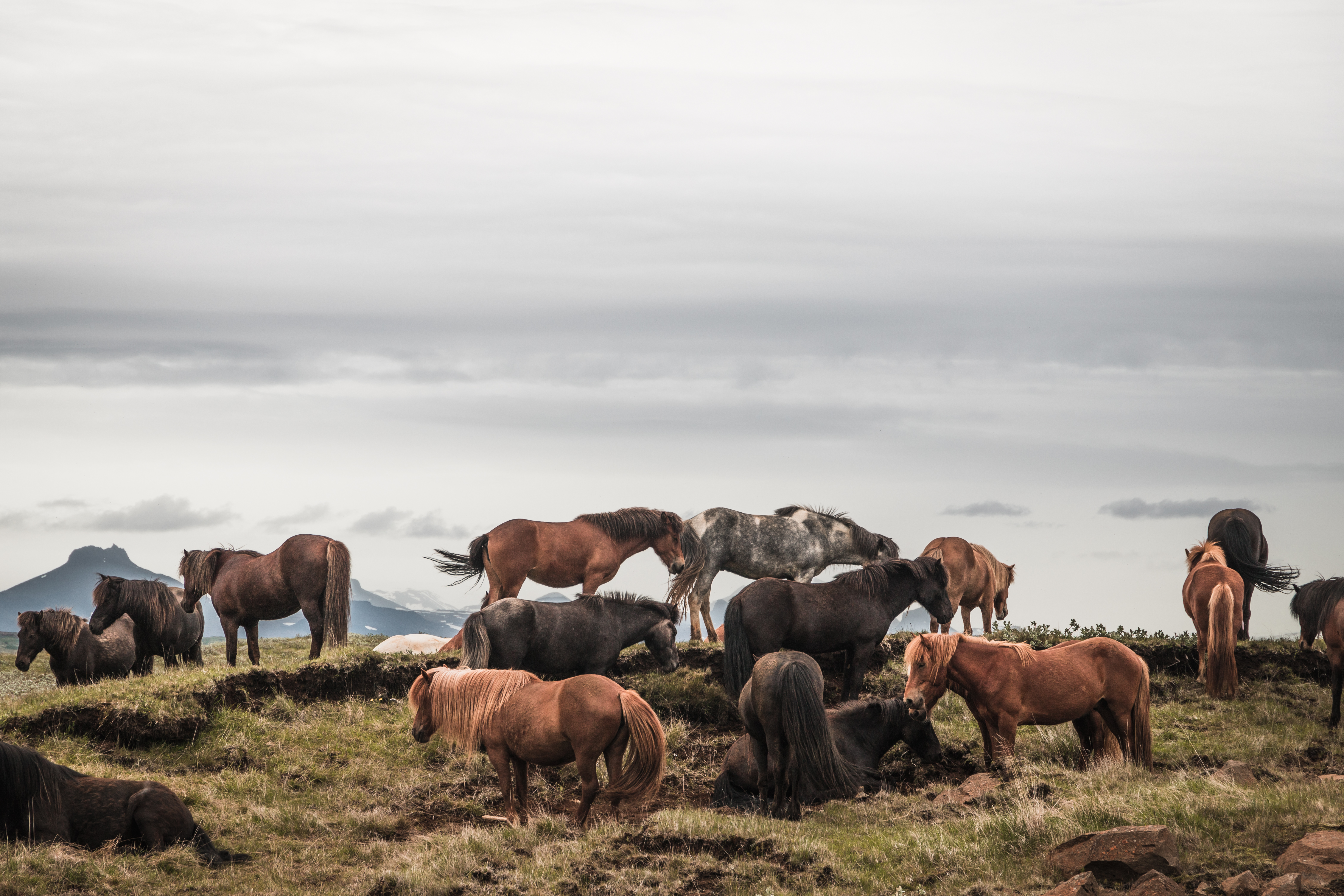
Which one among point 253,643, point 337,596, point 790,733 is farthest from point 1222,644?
point 253,643

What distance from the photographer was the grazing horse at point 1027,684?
1042cm

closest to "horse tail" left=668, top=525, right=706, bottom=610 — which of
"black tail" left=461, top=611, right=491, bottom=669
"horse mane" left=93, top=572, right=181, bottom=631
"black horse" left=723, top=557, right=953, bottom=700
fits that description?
"black horse" left=723, top=557, right=953, bottom=700

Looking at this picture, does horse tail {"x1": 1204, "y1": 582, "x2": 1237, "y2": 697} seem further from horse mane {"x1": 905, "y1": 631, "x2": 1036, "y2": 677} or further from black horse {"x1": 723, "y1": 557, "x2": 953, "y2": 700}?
horse mane {"x1": 905, "y1": 631, "x2": 1036, "y2": 677}

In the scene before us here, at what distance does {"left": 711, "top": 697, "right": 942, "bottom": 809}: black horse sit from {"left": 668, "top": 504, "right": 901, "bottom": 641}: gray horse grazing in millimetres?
5001

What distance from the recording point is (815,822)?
9.52 meters

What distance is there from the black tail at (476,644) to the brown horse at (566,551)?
3427 mm

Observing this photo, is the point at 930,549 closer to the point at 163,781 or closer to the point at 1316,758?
the point at 1316,758

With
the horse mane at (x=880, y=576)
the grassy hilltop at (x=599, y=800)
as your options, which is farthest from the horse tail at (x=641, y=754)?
the horse mane at (x=880, y=576)

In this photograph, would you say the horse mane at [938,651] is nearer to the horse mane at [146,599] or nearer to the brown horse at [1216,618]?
the brown horse at [1216,618]

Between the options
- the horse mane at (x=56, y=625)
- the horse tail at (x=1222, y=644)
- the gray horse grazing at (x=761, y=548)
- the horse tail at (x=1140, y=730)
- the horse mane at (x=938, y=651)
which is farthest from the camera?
the gray horse grazing at (x=761, y=548)

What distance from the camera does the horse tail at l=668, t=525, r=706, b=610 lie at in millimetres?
16078

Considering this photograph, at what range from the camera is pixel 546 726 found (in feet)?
31.2

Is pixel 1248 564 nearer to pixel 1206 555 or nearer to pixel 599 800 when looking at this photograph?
pixel 1206 555

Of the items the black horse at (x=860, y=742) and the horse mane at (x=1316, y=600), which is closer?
the black horse at (x=860, y=742)
